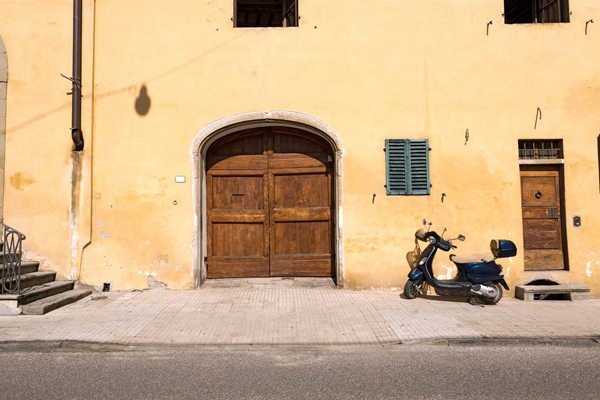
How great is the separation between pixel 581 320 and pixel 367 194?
3676 mm

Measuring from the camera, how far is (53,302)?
662 centimetres

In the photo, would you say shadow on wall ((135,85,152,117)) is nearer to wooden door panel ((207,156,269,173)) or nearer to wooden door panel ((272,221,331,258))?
wooden door panel ((207,156,269,173))

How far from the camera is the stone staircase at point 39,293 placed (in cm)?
627

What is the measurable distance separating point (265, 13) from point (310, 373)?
7302 millimetres

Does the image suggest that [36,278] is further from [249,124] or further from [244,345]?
[249,124]

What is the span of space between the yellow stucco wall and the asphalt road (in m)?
3.02

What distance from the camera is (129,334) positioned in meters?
5.41

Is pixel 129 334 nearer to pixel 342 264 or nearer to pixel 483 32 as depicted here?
pixel 342 264

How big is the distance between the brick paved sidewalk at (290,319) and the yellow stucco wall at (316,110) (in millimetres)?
784

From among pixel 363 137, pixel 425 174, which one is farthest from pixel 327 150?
pixel 425 174

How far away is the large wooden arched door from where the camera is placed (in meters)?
8.30

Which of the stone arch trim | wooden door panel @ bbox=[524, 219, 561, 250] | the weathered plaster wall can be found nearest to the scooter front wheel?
the stone arch trim

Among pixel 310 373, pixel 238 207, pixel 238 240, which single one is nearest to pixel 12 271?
pixel 238 240

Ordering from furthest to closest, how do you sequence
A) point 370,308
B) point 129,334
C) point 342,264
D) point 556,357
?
point 342,264 → point 370,308 → point 129,334 → point 556,357
